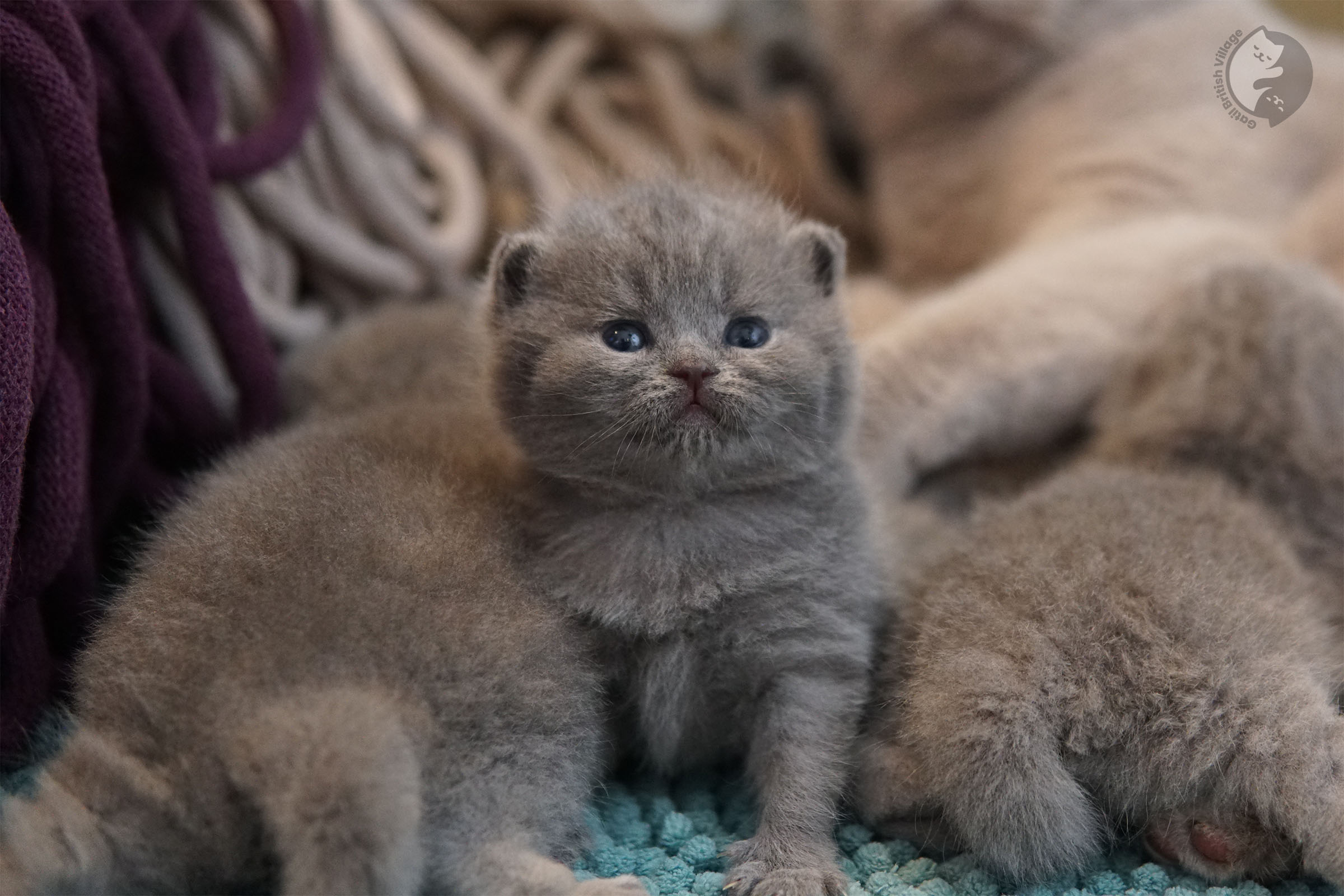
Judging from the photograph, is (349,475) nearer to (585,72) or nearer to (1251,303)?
(1251,303)

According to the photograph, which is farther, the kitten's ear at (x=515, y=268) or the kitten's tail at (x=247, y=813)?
the kitten's ear at (x=515, y=268)

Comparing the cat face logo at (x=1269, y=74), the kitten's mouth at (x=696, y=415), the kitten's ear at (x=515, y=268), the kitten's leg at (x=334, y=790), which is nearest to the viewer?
the kitten's leg at (x=334, y=790)

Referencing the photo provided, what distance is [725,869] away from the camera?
3.50 ft

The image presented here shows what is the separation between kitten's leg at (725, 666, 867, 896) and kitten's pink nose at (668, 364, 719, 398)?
0.31 meters

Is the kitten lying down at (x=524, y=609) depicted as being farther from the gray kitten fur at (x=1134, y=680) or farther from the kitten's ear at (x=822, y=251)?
the gray kitten fur at (x=1134, y=680)

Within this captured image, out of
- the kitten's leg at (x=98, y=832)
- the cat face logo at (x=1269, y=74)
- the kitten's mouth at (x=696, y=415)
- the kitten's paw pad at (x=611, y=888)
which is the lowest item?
the kitten's leg at (x=98, y=832)

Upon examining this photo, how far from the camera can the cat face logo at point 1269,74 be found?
1.56m

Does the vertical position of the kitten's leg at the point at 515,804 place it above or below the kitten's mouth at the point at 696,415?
below

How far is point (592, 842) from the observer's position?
1072 millimetres

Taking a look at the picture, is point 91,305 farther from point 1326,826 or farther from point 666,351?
point 1326,826

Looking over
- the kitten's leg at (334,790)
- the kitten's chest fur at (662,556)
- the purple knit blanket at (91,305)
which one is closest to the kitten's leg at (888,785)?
the kitten's chest fur at (662,556)

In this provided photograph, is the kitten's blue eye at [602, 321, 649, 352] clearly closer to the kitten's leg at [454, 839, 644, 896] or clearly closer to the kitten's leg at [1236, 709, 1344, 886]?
the kitten's leg at [454, 839, 644, 896]
